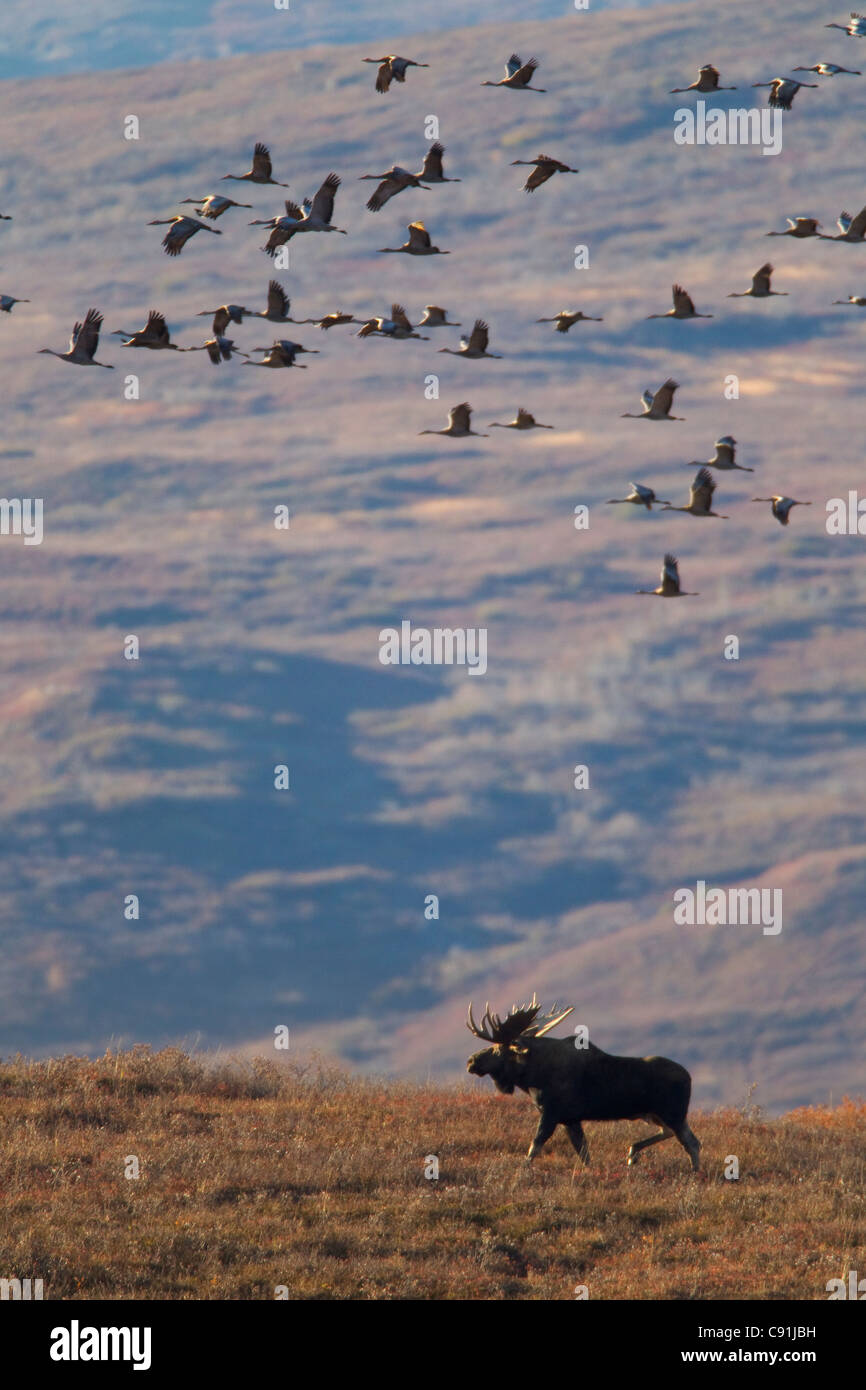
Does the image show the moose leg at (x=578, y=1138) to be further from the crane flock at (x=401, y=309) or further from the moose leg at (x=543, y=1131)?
the crane flock at (x=401, y=309)

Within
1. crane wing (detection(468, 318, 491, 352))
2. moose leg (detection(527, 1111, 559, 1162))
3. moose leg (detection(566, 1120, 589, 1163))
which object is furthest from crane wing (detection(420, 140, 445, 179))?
moose leg (detection(566, 1120, 589, 1163))

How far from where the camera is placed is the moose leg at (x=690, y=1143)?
21.3 metres

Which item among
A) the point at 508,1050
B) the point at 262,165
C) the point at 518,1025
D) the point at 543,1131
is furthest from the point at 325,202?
the point at 543,1131

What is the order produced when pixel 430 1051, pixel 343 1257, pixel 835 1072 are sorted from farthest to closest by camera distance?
1. pixel 430 1051
2. pixel 835 1072
3. pixel 343 1257

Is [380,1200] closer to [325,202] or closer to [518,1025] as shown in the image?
[518,1025]

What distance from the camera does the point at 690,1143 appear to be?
21500mm

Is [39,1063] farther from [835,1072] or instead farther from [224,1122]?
[835,1072]

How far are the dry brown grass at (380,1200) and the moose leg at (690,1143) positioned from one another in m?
0.16

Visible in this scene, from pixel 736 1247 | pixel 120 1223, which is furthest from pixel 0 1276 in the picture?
pixel 736 1247

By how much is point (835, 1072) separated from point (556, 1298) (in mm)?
160633

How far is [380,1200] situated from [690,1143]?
3602mm

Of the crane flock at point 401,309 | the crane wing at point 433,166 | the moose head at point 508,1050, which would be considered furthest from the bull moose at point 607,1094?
the crane wing at point 433,166

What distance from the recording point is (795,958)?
625ft

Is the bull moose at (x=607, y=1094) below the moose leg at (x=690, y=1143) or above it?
above
